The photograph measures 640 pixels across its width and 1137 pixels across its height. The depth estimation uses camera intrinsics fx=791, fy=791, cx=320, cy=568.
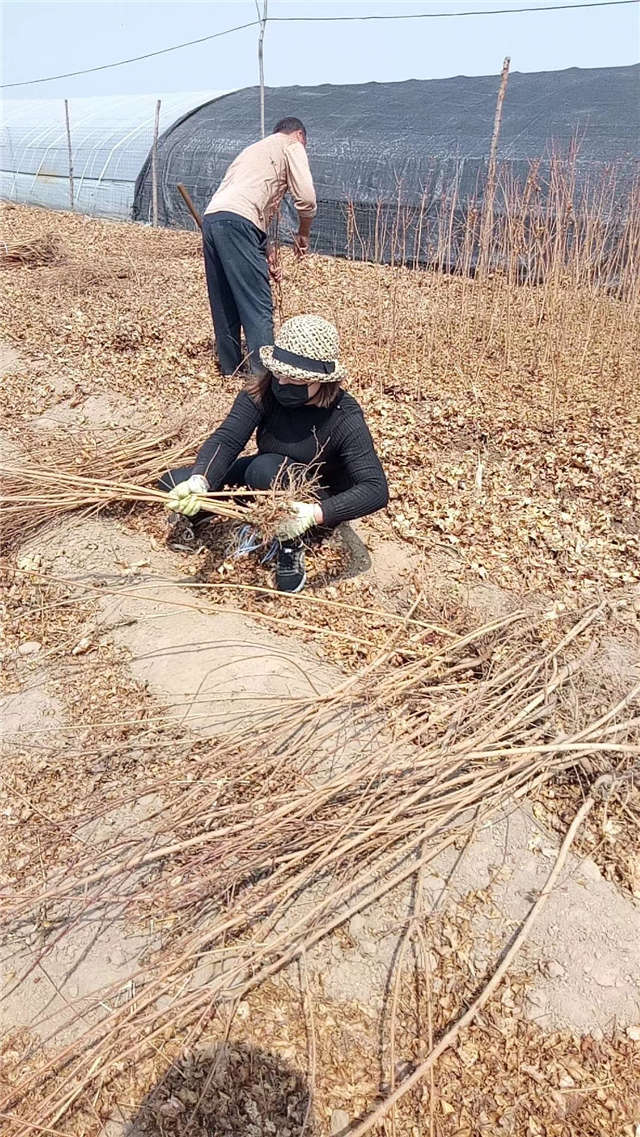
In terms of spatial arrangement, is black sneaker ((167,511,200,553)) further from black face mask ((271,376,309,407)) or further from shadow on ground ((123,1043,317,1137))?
shadow on ground ((123,1043,317,1137))

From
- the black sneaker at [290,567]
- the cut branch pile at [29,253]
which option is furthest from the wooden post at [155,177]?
the black sneaker at [290,567]

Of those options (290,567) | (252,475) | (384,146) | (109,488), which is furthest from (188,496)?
(384,146)

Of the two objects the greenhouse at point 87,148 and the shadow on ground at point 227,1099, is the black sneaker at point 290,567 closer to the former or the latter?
the shadow on ground at point 227,1099

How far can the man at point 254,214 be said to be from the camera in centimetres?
376

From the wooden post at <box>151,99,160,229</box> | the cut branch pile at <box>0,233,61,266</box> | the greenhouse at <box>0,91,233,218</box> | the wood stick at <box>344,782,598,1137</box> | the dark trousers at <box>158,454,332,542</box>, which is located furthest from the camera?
the greenhouse at <box>0,91,233,218</box>

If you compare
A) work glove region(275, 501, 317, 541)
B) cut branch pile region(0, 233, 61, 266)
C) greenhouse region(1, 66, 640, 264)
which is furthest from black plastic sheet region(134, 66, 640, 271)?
work glove region(275, 501, 317, 541)

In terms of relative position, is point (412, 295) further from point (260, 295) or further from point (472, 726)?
point (472, 726)

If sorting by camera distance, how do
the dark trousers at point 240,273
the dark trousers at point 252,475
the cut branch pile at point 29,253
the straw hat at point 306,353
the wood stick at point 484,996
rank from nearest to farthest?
the wood stick at point 484,996 → the straw hat at point 306,353 → the dark trousers at point 252,475 → the dark trousers at point 240,273 → the cut branch pile at point 29,253

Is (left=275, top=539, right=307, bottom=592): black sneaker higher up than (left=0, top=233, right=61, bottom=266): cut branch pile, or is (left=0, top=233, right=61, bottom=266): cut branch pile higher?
(left=0, top=233, right=61, bottom=266): cut branch pile

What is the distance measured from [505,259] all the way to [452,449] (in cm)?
195

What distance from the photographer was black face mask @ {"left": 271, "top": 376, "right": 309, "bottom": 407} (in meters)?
2.32

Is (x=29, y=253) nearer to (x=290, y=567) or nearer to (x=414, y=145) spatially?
(x=414, y=145)

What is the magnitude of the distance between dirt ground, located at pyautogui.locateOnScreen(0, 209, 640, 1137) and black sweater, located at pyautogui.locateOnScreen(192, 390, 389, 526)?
33 centimetres

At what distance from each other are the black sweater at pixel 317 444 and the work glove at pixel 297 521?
0.24 feet
